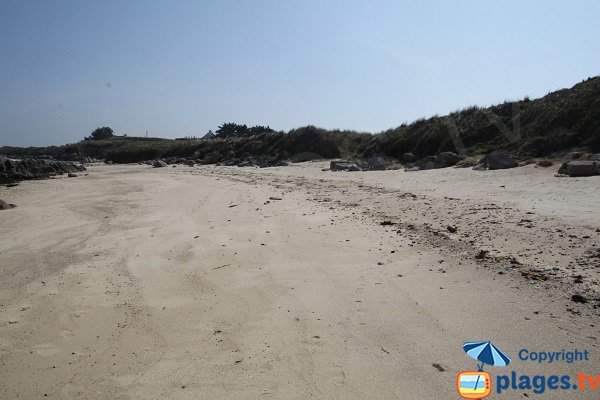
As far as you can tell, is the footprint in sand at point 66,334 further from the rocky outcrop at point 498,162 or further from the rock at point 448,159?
the rock at point 448,159

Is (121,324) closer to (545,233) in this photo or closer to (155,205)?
(545,233)

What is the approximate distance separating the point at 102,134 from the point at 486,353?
7058cm

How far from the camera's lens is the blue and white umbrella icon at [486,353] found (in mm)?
2561

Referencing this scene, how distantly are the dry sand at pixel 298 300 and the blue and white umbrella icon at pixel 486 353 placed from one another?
0.06 meters

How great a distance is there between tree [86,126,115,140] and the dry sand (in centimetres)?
6258

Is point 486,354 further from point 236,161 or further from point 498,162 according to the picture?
point 236,161

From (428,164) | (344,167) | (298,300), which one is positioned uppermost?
(428,164)

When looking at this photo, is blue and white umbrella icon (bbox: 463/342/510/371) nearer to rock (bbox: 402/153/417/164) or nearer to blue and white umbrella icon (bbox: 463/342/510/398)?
blue and white umbrella icon (bbox: 463/342/510/398)

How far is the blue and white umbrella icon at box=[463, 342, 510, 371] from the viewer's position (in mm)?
2561

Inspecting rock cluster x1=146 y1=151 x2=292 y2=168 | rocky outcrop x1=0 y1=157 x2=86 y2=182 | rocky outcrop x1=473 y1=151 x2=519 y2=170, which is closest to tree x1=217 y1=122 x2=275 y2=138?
rock cluster x1=146 y1=151 x2=292 y2=168

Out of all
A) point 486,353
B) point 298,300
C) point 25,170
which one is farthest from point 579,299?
point 25,170

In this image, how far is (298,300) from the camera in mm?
3701

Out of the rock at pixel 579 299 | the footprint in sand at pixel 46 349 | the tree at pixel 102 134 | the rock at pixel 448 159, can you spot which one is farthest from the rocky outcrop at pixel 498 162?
the tree at pixel 102 134

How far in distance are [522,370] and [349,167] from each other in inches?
559
